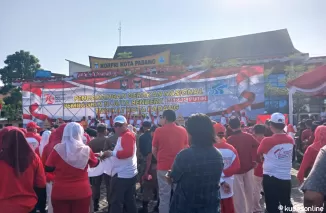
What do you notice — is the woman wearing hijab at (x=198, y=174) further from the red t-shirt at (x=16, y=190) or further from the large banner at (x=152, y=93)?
the large banner at (x=152, y=93)

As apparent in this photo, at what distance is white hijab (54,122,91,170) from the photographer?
10.9 ft

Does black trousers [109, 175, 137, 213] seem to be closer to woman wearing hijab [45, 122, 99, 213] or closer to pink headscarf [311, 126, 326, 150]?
woman wearing hijab [45, 122, 99, 213]

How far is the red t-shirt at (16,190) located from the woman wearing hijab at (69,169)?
0.43m

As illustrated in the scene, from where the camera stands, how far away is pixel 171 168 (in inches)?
111

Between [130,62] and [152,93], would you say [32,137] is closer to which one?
[152,93]

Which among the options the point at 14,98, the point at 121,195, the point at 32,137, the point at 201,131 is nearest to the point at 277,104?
the point at 32,137

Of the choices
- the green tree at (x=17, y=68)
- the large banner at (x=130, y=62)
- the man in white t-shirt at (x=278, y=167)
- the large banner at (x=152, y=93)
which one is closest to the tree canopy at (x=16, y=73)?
the green tree at (x=17, y=68)

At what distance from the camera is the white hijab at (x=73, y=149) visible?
10.9 feet

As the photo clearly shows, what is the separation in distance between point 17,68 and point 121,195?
79.6 ft

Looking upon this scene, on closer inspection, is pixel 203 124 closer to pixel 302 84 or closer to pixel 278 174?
pixel 278 174

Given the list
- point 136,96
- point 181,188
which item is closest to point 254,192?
point 181,188

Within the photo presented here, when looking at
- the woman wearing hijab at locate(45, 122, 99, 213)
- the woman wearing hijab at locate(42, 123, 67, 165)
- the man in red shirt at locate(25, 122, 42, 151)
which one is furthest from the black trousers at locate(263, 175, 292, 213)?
the man in red shirt at locate(25, 122, 42, 151)

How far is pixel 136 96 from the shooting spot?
1830cm

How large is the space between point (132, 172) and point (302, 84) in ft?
18.2
